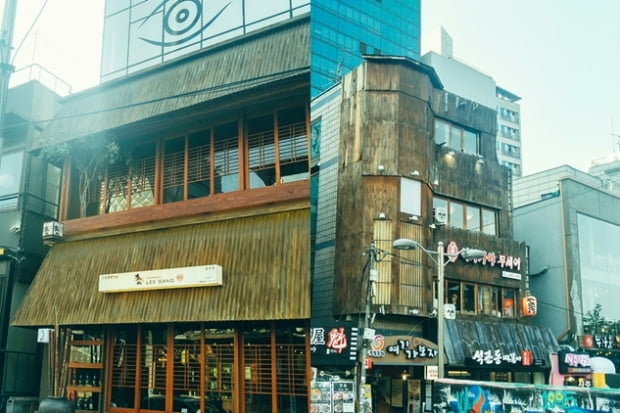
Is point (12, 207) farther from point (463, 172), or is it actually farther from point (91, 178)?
point (463, 172)

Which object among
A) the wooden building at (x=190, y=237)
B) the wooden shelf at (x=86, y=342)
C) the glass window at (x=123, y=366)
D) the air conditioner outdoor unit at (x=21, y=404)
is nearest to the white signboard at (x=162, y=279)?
the wooden building at (x=190, y=237)

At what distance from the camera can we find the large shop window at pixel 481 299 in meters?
19.6

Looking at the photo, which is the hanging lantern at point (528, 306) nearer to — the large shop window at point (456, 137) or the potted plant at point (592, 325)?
the potted plant at point (592, 325)

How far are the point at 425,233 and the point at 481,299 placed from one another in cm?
392

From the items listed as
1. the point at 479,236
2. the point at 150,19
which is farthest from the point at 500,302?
the point at 150,19

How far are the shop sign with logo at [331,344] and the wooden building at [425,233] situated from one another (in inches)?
69.7

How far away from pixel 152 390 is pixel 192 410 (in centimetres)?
122

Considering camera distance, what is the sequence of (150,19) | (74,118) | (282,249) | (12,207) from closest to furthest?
1. (282,249)
2. (150,19)
3. (74,118)
4. (12,207)

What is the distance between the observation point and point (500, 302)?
20.8m

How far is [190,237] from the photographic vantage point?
1226cm

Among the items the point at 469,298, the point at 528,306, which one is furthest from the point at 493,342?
the point at 528,306

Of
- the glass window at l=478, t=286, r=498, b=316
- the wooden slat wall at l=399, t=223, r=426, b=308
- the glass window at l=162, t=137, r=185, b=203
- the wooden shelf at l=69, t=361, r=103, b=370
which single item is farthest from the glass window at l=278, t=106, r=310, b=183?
the glass window at l=478, t=286, r=498, b=316

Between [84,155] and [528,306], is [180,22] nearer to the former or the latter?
[84,155]

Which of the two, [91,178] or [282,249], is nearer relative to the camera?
[282,249]
